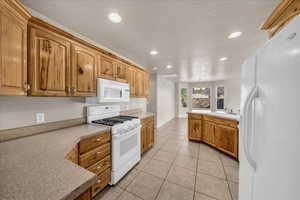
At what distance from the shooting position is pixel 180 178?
6.07 ft

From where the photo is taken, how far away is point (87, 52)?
66.7 inches

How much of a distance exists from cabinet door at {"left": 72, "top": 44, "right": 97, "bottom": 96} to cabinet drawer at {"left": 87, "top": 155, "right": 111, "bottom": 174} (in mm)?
990

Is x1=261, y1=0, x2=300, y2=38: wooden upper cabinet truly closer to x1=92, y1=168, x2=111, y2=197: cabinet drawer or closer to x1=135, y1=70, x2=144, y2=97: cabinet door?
x1=135, y1=70, x2=144, y2=97: cabinet door

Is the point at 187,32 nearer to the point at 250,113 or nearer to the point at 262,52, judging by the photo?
the point at 262,52

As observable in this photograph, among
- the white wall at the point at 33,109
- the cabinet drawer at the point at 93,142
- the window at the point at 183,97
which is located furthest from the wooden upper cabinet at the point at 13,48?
the window at the point at 183,97

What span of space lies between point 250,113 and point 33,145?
1879 millimetres

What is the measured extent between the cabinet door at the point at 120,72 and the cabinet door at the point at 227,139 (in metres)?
2.56

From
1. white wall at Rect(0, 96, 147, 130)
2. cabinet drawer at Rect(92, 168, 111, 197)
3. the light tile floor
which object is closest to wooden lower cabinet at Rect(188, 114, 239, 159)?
the light tile floor

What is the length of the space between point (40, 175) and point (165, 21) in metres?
1.92

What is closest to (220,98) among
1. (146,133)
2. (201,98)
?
(201,98)

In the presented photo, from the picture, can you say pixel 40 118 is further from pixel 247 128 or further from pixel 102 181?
pixel 247 128

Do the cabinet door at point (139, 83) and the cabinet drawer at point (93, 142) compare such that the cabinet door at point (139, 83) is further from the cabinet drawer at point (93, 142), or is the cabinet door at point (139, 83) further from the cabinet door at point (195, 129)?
the cabinet door at point (195, 129)

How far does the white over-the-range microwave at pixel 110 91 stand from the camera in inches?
71.8

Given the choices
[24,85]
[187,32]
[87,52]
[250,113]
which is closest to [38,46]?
[24,85]
